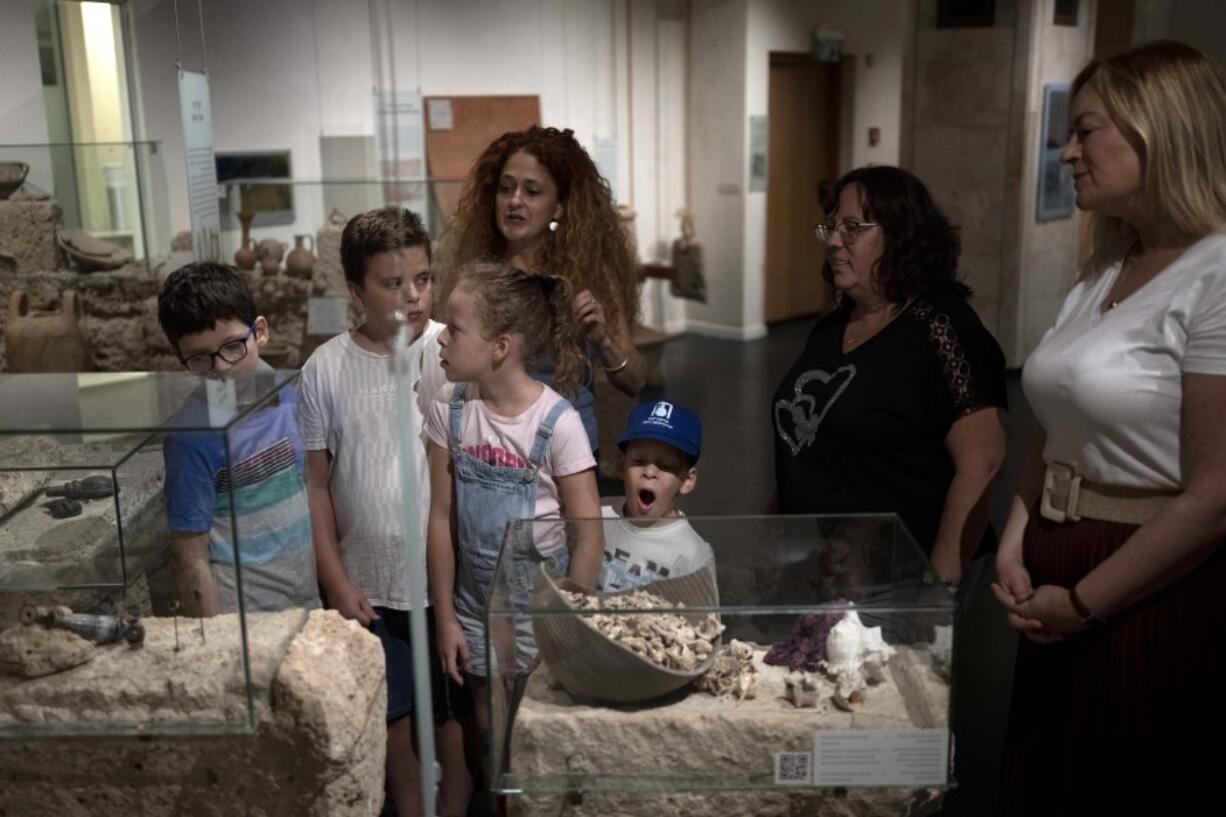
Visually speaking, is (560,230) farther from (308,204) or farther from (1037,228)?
(1037,228)

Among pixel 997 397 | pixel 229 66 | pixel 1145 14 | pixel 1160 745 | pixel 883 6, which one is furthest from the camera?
pixel 883 6

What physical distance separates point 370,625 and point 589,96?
21.6 ft

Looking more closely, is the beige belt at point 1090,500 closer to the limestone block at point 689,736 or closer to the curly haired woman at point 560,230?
the limestone block at point 689,736

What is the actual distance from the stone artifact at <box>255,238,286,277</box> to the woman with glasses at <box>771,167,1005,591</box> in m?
2.89

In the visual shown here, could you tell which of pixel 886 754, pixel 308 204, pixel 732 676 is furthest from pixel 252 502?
pixel 308 204

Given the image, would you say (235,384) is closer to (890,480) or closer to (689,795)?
(689,795)

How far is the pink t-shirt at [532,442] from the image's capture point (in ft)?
7.37

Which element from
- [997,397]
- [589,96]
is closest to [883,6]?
[589,96]

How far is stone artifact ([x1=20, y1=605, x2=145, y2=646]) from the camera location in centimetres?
172

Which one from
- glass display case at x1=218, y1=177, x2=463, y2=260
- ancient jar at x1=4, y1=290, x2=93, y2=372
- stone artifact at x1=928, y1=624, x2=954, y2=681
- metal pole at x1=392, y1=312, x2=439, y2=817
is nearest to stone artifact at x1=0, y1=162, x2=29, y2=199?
ancient jar at x1=4, y1=290, x2=93, y2=372

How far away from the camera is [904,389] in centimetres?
236

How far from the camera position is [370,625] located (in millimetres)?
2459

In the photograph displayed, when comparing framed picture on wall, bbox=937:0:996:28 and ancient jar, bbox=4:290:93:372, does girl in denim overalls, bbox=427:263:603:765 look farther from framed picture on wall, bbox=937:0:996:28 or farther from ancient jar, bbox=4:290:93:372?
framed picture on wall, bbox=937:0:996:28

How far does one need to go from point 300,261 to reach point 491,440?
2.73m
